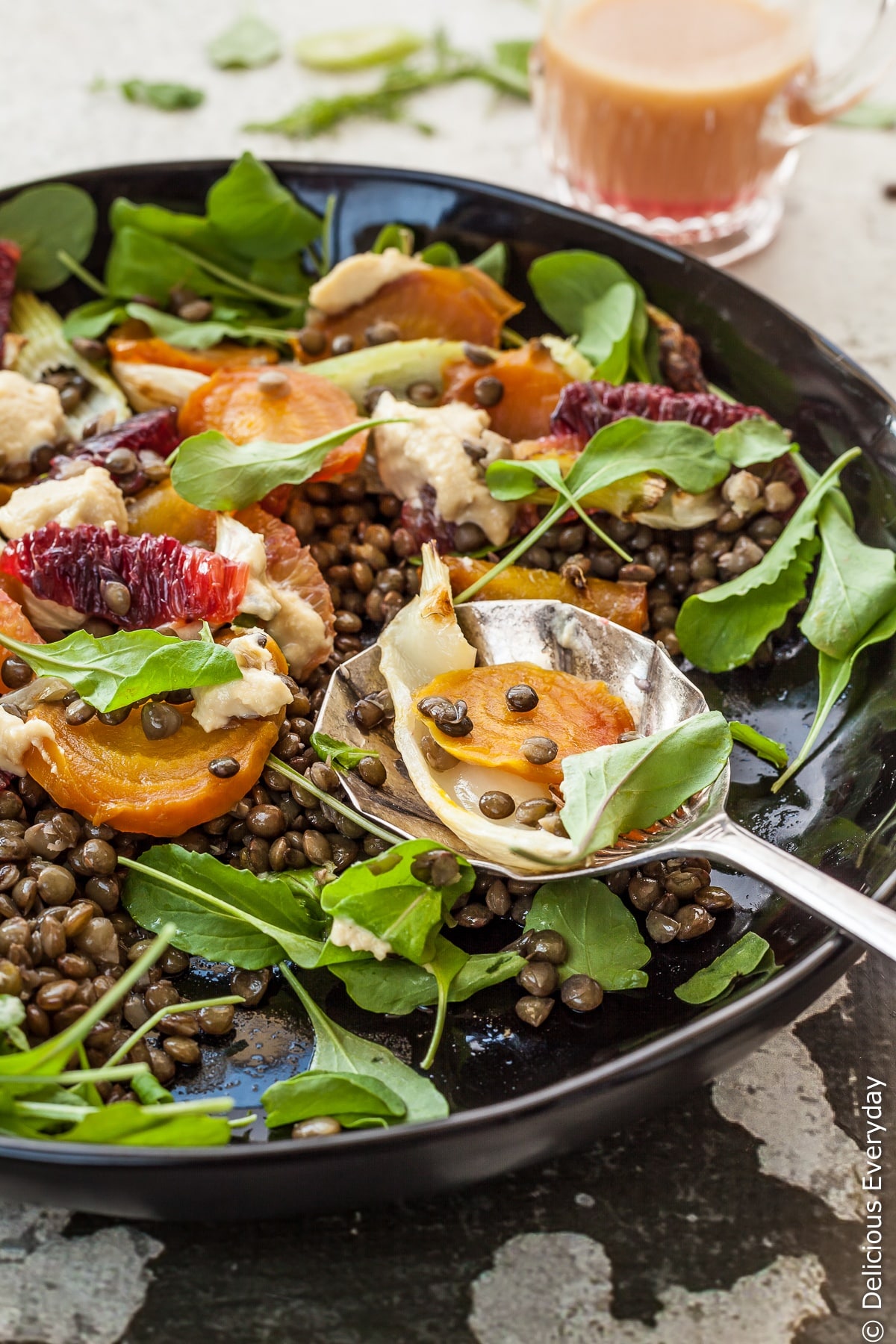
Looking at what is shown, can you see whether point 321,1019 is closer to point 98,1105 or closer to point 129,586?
point 98,1105

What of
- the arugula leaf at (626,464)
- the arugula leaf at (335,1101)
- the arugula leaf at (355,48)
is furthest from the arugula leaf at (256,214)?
the arugula leaf at (335,1101)

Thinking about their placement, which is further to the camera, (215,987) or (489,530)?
(489,530)

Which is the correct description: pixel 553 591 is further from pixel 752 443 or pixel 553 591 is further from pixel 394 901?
pixel 394 901

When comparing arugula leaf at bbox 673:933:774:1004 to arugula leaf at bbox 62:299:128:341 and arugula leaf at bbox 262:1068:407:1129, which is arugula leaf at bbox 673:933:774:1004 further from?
arugula leaf at bbox 62:299:128:341

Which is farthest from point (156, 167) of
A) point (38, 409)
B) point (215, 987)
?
point (215, 987)

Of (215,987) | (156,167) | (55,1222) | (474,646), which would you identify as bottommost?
(55,1222)

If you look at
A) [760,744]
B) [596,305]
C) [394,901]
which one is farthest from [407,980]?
[596,305]
